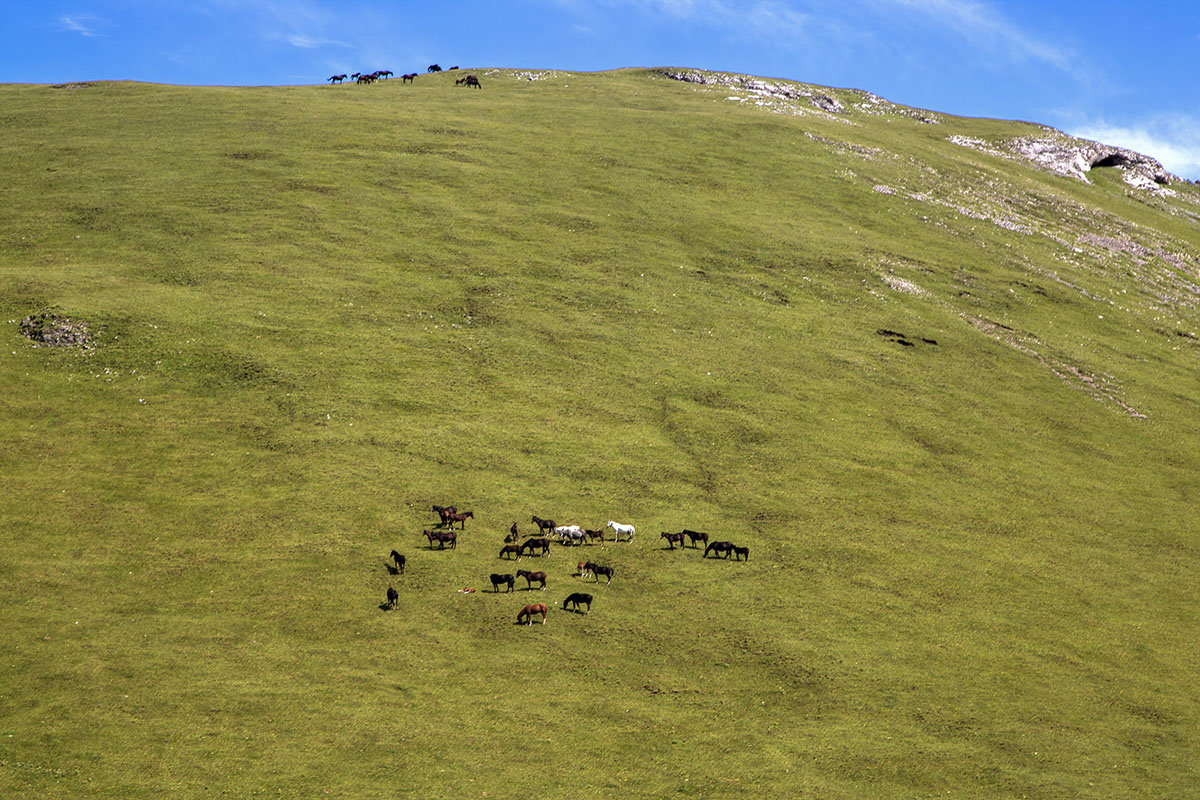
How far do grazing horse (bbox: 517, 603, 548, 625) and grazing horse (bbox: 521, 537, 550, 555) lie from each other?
4.34 metres

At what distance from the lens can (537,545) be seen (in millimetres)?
37312

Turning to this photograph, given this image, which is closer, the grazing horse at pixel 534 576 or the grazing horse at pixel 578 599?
the grazing horse at pixel 578 599

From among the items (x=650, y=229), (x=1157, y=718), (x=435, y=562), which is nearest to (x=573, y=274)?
(x=650, y=229)

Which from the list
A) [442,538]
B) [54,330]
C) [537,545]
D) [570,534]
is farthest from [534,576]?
[54,330]

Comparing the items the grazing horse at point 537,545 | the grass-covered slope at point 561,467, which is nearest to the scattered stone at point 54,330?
the grass-covered slope at point 561,467

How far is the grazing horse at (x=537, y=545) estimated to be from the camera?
122ft

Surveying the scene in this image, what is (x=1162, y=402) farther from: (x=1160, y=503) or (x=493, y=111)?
(x=493, y=111)

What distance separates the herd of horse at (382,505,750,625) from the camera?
1332 inches

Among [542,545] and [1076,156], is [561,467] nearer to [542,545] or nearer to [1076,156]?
[542,545]

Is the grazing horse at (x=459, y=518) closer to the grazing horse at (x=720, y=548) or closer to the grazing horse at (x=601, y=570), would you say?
the grazing horse at (x=601, y=570)

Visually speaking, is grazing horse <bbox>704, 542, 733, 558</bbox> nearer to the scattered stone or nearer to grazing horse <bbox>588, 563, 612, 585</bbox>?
grazing horse <bbox>588, 563, 612, 585</bbox>

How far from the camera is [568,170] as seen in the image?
82.6m

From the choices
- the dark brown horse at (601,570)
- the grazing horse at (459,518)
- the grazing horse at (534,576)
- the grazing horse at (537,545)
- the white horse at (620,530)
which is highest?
the white horse at (620,530)

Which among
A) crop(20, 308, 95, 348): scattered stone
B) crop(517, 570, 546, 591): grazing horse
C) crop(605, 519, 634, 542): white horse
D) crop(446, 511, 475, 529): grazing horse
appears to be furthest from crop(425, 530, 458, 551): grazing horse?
crop(20, 308, 95, 348): scattered stone
